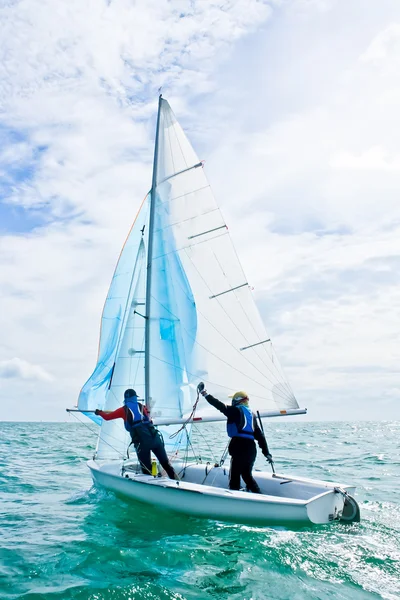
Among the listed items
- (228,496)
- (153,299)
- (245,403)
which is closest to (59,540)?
(228,496)

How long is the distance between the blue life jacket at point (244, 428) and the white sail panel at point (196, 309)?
3.19 ft

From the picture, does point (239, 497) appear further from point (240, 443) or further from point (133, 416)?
point (133, 416)

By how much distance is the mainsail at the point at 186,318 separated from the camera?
9.39 metres

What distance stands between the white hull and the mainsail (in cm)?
127

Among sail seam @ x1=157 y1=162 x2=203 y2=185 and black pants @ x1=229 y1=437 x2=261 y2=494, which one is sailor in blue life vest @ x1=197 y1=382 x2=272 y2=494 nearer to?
black pants @ x1=229 y1=437 x2=261 y2=494

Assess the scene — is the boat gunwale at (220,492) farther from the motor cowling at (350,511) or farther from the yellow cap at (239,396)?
the yellow cap at (239,396)

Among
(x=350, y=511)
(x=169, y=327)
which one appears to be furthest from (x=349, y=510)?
(x=169, y=327)

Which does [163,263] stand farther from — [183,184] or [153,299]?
[183,184]

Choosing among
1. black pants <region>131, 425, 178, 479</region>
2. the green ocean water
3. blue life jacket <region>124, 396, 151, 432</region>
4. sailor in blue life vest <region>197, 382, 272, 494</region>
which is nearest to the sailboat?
black pants <region>131, 425, 178, 479</region>

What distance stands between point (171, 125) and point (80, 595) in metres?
8.56

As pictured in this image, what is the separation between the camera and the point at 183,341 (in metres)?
9.87

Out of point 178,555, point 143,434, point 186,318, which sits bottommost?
point 178,555

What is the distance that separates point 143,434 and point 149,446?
23 centimetres

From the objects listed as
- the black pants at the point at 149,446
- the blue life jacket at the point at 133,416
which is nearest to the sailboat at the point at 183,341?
the black pants at the point at 149,446
